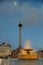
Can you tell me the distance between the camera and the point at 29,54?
2341 cm

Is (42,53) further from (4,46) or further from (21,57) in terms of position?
(4,46)

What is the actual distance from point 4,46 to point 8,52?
2275 millimetres

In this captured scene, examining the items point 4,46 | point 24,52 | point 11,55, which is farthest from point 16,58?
point 4,46

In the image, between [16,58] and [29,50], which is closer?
[29,50]

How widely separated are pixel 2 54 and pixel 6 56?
442mm

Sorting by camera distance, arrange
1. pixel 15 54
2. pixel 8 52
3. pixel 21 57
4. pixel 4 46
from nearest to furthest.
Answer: pixel 21 57 < pixel 15 54 < pixel 8 52 < pixel 4 46

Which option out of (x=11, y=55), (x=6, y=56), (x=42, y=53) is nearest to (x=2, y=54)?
(x=6, y=56)

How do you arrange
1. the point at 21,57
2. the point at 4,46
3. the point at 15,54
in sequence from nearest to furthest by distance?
1. the point at 21,57
2. the point at 15,54
3. the point at 4,46

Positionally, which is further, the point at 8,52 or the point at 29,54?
the point at 8,52

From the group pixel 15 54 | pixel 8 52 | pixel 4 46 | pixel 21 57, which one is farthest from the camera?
pixel 4 46

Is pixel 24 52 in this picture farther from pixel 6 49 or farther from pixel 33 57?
pixel 6 49

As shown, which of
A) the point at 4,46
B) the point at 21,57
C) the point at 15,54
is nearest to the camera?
the point at 21,57

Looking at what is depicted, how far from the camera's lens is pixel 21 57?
23.0 m

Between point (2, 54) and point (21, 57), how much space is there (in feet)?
18.5
